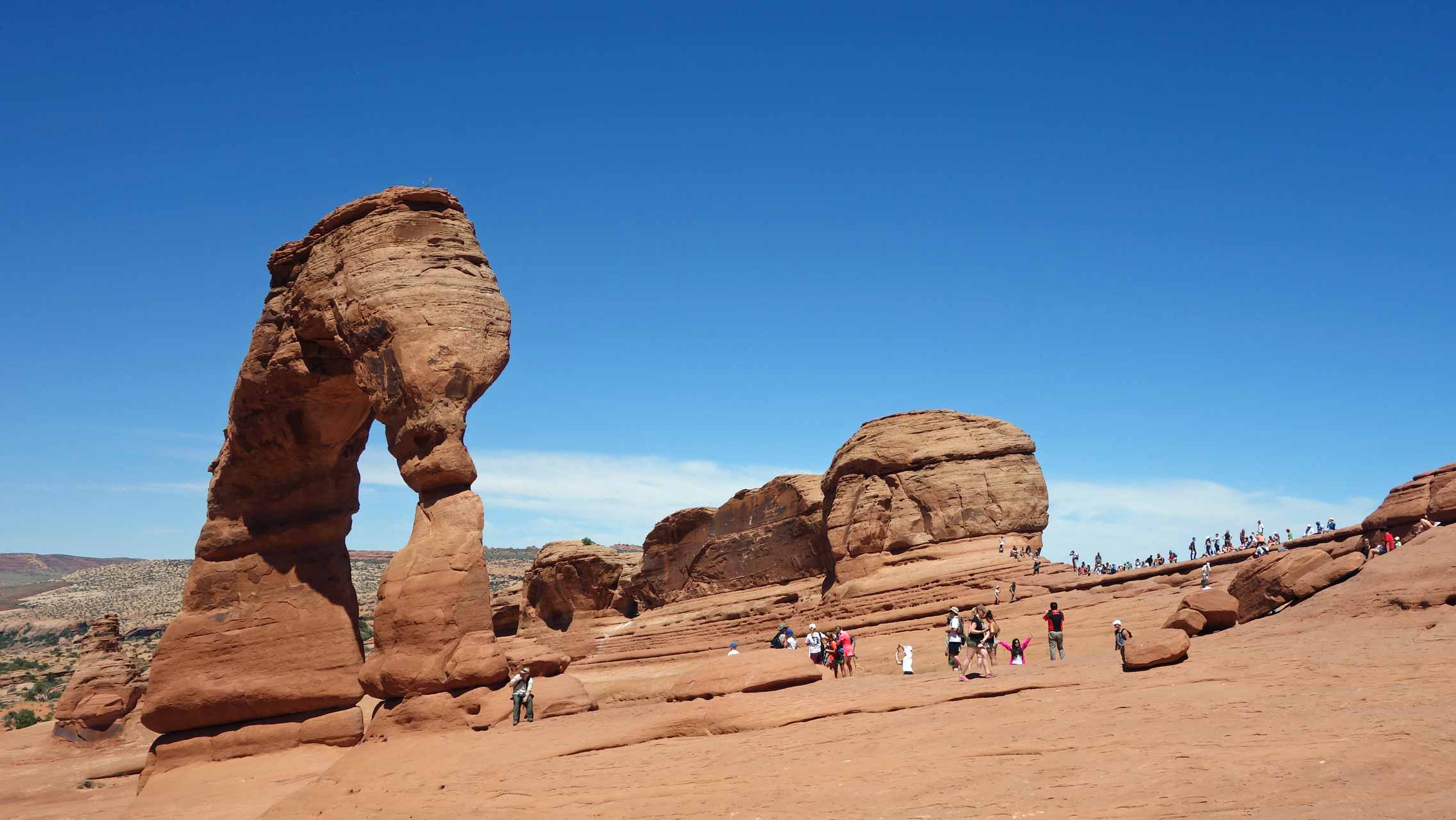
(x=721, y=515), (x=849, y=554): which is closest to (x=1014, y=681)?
(x=849, y=554)

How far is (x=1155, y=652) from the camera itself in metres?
13.0

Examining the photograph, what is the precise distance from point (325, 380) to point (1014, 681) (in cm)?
1280

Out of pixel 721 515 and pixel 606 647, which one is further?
pixel 721 515

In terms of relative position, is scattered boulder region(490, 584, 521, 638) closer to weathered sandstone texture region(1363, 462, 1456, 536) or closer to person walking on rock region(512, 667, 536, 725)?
person walking on rock region(512, 667, 536, 725)

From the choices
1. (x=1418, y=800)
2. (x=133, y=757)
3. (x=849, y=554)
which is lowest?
(x=133, y=757)

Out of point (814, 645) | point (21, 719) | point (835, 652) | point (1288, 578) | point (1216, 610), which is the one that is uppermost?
point (1288, 578)

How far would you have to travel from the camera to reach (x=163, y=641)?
18859 millimetres

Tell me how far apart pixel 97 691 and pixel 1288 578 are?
29505 millimetres

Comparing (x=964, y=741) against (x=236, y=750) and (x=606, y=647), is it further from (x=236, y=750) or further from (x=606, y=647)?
(x=606, y=647)

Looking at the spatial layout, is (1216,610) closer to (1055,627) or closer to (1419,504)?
(1055,627)

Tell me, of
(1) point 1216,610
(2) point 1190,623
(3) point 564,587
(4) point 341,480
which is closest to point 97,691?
(4) point 341,480

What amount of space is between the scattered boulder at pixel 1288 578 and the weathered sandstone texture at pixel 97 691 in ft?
92.8

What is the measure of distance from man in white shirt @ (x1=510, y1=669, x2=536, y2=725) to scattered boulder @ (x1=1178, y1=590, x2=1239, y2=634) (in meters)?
9.97

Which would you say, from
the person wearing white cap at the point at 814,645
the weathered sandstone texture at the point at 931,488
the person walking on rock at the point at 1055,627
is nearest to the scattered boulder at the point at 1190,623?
the person walking on rock at the point at 1055,627
